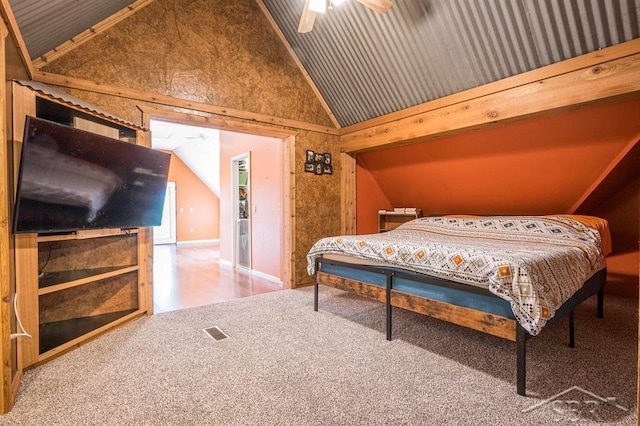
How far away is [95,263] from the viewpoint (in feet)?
9.65

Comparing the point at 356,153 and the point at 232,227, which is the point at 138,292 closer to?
the point at 232,227

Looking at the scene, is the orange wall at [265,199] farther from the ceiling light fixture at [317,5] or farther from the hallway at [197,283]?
the ceiling light fixture at [317,5]

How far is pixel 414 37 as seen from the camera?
307cm

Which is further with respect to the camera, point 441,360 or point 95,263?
point 95,263

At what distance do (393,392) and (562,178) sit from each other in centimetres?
313

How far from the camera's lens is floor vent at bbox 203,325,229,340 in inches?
104

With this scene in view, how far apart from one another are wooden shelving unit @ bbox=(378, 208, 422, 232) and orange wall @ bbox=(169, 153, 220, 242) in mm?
6907

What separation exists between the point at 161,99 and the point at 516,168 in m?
4.06

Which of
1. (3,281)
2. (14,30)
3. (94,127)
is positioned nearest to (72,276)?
(3,281)

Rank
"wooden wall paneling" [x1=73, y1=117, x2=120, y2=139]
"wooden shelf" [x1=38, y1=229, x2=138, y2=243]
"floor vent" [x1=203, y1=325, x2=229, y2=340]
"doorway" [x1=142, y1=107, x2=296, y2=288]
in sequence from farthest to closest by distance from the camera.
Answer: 1. "doorway" [x1=142, y1=107, x2=296, y2=288]
2. "floor vent" [x1=203, y1=325, x2=229, y2=340]
3. "wooden wall paneling" [x1=73, y1=117, x2=120, y2=139]
4. "wooden shelf" [x1=38, y1=229, x2=138, y2=243]

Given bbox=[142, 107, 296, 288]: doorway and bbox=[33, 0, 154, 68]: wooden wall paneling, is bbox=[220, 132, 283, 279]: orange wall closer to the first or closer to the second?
bbox=[142, 107, 296, 288]: doorway

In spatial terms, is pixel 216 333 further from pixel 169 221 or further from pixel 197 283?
pixel 169 221

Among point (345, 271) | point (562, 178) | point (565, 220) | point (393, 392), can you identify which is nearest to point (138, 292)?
point (345, 271)

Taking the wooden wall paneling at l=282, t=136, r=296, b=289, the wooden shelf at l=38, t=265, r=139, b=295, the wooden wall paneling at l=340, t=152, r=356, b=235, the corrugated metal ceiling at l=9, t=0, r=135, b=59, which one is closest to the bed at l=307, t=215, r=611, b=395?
the wooden wall paneling at l=282, t=136, r=296, b=289
